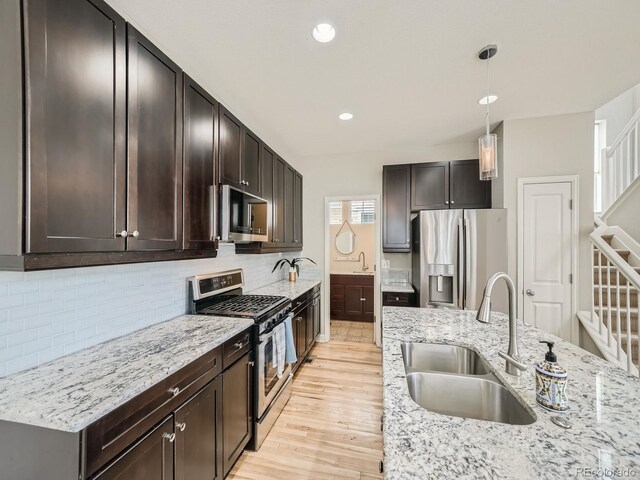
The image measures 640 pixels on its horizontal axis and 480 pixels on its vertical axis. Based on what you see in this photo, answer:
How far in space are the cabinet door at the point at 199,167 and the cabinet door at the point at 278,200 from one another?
3.86 ft

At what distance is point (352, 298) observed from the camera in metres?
5.10

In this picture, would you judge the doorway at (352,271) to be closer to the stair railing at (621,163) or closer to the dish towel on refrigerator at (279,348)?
the dish towel on refrigerator at (279,348)

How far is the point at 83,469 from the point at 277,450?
1.45m

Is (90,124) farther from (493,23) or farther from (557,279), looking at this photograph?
(557,279)

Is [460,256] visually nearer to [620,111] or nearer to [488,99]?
[488,99]

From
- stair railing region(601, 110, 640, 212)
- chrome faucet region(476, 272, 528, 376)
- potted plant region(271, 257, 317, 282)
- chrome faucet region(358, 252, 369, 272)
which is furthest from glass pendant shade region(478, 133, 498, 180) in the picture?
chrome faucet region(358, 252, 369, 272)

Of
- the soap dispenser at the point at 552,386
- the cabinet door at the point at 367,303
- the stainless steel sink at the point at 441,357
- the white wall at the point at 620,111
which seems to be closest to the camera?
the soap dispenser at the point at 552,386

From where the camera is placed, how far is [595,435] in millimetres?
742

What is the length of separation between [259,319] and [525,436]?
1.62 meters

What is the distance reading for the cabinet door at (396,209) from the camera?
143 inches

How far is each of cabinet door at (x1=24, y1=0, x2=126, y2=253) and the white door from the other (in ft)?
12.1

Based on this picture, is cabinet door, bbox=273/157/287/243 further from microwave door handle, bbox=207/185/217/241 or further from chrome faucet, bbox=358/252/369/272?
chrome faucet, bbox=358/252/369/272

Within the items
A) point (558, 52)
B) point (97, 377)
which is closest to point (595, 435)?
point (97, 377)

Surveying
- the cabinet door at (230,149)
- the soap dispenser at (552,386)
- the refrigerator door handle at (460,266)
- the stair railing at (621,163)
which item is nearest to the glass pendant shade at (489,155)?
the soap dispenser at (552,386)
